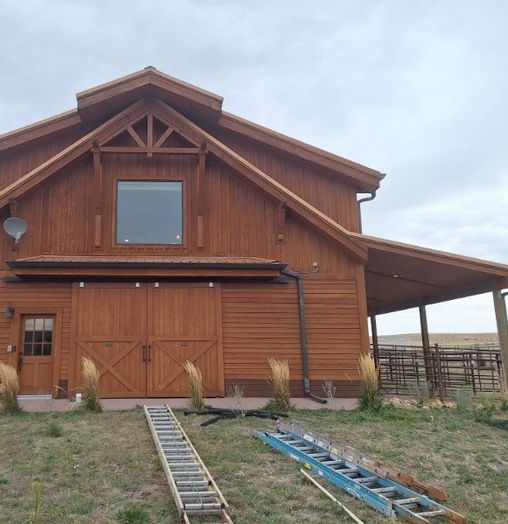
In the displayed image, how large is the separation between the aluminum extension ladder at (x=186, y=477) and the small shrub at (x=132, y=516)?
0.28 m

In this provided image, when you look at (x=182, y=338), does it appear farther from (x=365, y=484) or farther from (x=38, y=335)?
(x=365, y=484)

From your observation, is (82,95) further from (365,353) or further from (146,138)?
(365,353)

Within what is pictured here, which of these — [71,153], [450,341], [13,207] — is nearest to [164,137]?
[71,153]

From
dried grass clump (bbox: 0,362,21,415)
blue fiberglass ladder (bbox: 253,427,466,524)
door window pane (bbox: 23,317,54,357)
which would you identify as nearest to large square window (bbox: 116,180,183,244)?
door window pane (bbox: 23,317,54,357)

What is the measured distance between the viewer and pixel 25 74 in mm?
26391

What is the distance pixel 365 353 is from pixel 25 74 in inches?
966

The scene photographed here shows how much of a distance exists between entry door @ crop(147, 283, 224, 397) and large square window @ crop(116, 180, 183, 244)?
1371mm

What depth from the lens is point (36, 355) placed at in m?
10.5

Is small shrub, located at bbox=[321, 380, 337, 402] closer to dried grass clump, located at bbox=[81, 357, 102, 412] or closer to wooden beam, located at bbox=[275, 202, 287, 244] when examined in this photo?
wooden beam, located at bbox=[275, 202, 287, 244]

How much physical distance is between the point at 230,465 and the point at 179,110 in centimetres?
948

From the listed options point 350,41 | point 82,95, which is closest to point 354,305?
point 82,95

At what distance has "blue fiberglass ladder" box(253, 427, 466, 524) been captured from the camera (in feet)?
12.8

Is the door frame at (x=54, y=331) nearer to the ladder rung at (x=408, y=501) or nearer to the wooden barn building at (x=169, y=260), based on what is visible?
the wooden barn building at (x=169, y=260)

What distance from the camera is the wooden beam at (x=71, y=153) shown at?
34.5 feet
